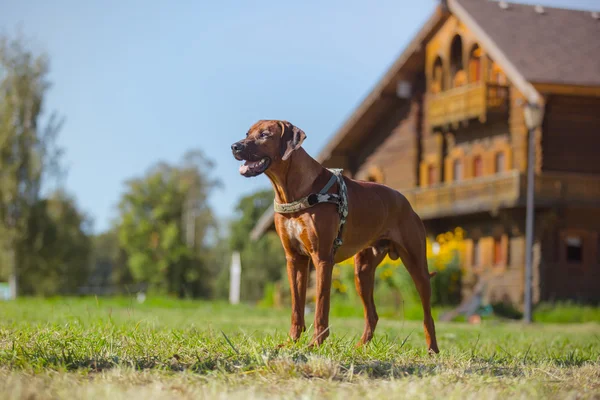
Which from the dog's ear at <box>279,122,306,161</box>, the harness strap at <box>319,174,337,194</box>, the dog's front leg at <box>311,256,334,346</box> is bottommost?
the dog's front leg at <box>311,256,334,346</box>

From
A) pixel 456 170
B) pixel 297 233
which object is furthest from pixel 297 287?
pixel 456 170

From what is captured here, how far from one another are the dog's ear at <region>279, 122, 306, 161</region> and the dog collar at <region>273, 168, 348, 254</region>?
347 millimetres

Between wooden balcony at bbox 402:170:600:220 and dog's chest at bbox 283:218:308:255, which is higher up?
wooden balcony at bbox 402:170:600:220

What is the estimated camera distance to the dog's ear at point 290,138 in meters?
6.03

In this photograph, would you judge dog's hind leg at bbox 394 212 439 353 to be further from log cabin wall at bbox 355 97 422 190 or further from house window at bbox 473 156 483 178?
log cabin wall at bbox 355 97 422 190

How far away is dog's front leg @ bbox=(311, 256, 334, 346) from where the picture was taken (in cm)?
612

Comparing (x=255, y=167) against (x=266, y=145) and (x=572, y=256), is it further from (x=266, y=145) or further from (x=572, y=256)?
(x=572, y=256)

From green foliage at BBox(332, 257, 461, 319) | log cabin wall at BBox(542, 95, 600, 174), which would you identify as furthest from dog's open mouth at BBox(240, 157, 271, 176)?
log cabin wall at BBox(542, 95, 600, 174)

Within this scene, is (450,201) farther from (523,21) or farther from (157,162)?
(157,162)

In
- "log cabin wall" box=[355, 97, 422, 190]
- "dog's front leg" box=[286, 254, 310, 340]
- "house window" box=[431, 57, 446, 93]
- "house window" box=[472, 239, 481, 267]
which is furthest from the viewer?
"log cabin wall" box=[355, 97, 422, 190]

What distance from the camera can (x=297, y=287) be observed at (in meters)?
6.44

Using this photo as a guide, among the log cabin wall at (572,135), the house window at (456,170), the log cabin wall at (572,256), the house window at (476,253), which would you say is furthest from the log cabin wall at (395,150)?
the log cabin wall at (572,256)

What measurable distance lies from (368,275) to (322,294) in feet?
3.31

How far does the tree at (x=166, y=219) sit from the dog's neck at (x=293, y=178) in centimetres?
6009
